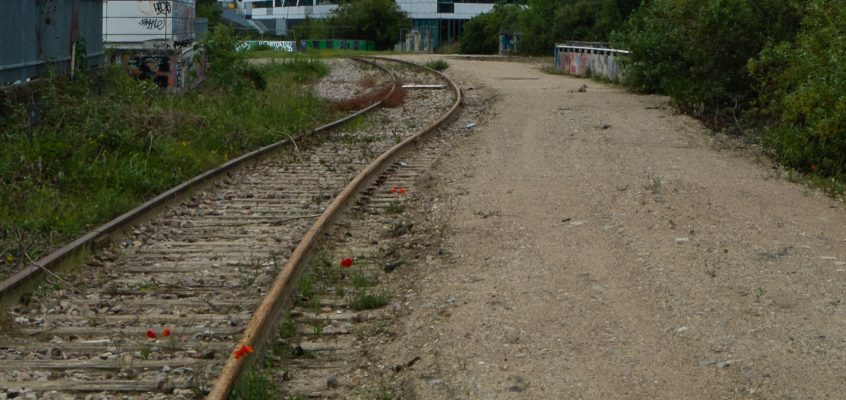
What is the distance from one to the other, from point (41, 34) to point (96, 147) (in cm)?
409

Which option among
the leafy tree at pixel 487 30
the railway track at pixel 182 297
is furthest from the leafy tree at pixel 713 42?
the leafy tree at pixel 487 30

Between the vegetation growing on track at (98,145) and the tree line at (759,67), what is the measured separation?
7708mm

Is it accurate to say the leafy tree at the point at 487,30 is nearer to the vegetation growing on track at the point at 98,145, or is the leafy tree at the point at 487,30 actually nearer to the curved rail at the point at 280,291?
the vegetation growing on track at the point at 98,145

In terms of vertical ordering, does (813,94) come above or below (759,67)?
below

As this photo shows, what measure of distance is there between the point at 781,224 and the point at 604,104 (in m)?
15.2

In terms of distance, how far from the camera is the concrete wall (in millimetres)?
35031

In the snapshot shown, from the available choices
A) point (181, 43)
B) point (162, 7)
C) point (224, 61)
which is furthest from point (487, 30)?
point (162, 7)

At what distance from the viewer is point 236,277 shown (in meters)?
8.49

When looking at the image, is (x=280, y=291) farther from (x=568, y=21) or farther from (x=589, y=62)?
(x=568, y=21)

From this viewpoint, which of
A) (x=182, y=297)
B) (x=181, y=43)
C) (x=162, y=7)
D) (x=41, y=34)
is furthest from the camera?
(x=181, y=43)

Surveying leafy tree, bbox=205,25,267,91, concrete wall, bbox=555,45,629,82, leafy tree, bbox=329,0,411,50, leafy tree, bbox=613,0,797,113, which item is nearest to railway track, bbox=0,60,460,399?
leafy tree, bbox=613,0,797,113

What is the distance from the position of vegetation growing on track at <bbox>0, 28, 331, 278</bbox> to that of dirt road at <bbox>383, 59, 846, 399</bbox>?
128 inches

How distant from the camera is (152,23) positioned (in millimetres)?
24719

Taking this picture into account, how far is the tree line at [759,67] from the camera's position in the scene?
1457cm
